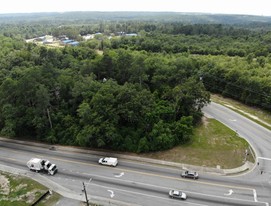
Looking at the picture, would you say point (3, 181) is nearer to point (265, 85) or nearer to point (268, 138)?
point (268, 138)

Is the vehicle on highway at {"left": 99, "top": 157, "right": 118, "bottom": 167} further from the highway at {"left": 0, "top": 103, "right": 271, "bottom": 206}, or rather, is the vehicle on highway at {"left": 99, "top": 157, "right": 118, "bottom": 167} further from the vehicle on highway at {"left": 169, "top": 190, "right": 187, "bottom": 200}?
the vehicle on highway at {"left": 169, "top": 190, "right": 187, "bottom": 200}

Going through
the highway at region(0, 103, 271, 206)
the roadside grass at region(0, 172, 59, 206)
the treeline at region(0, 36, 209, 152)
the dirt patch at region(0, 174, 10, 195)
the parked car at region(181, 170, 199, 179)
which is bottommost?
the dirt patch at region(0, 174, 10, 195)

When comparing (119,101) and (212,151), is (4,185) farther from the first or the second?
(212,151)

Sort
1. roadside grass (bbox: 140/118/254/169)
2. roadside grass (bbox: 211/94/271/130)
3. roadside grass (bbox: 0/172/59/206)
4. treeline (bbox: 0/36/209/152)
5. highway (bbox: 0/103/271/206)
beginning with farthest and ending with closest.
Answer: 1. roadside grass (bbox: 211/94/271/130)
2. treeline (bbox: 0/36/209/152)
3. roadside grass (bbox: 140/118/254/169)
4. roadside grass (bbox: 0/172/59/206)
5. highway (bbox: 0/103/271/206)

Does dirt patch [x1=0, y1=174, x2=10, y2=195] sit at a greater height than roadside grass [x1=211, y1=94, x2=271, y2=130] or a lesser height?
lesser

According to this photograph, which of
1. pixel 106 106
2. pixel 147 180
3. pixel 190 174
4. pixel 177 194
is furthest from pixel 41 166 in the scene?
pixel 190 174

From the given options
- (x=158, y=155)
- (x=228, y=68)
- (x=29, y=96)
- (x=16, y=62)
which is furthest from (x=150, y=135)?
(x=16, y=62)

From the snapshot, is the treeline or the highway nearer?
the highway

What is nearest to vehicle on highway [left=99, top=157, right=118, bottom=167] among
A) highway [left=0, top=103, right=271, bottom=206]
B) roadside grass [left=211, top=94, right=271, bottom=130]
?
highway [left=0, top=103, right=271, bottom=206]
